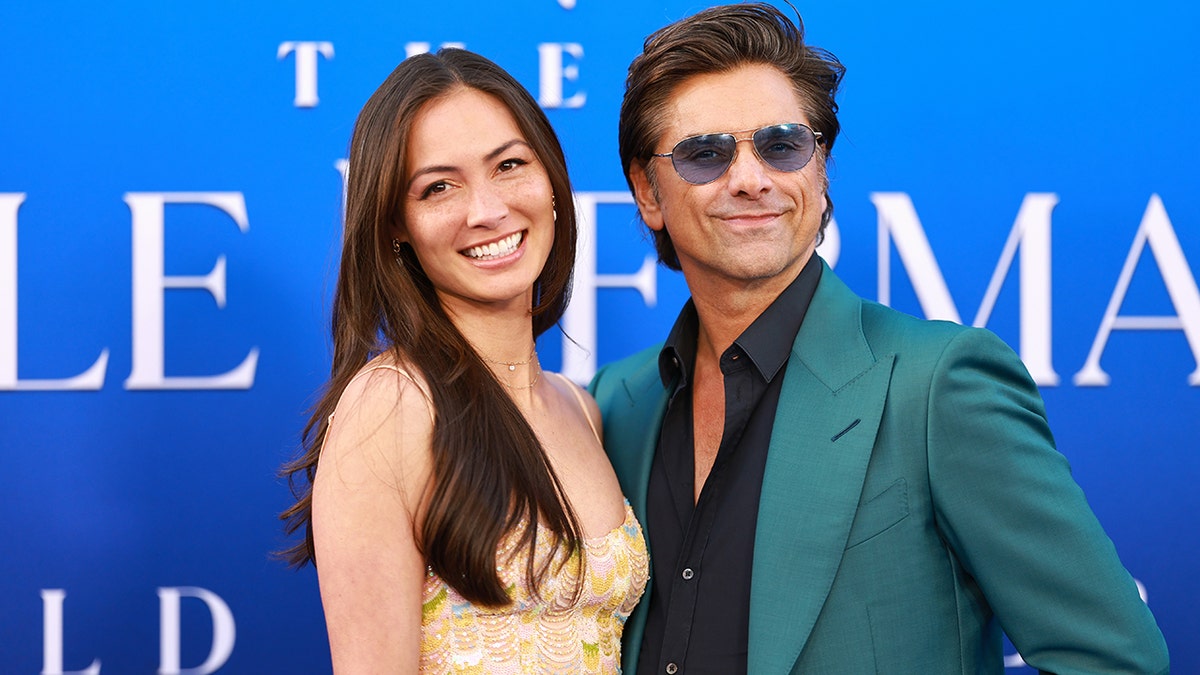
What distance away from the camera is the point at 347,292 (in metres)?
1.91

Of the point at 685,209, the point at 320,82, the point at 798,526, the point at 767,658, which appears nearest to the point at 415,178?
the point at 685,209

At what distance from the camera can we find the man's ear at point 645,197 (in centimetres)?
230

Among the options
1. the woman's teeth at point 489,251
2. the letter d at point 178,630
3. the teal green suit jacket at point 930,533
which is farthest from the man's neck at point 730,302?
the letter d at point 178,630

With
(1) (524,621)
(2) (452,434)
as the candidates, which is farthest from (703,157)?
(1) (524,621)

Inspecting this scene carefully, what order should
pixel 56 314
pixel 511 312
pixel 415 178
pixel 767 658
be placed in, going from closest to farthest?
pixel 767 658, pixel 415 178, pixel 511 312, pixel 56 314

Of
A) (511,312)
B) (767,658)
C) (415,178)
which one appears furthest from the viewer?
(511,312)

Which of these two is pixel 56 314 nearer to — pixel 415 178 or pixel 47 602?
pixel 47 602

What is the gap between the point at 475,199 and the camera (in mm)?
1887

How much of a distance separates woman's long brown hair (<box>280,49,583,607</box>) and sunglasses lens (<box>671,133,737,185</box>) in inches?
9.8

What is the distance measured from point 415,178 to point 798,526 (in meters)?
0.85

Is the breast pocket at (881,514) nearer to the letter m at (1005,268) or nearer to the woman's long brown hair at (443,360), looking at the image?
the woman's long brown hair at (443,360)

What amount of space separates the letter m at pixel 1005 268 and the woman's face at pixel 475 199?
3.97 ft

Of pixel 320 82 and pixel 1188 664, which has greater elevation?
pixel 320 82

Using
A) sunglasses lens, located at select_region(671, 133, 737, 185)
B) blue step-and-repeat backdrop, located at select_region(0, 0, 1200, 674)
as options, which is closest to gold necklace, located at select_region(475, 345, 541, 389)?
sunglasses lens, located at select_region(671, 133, 737, 185)
